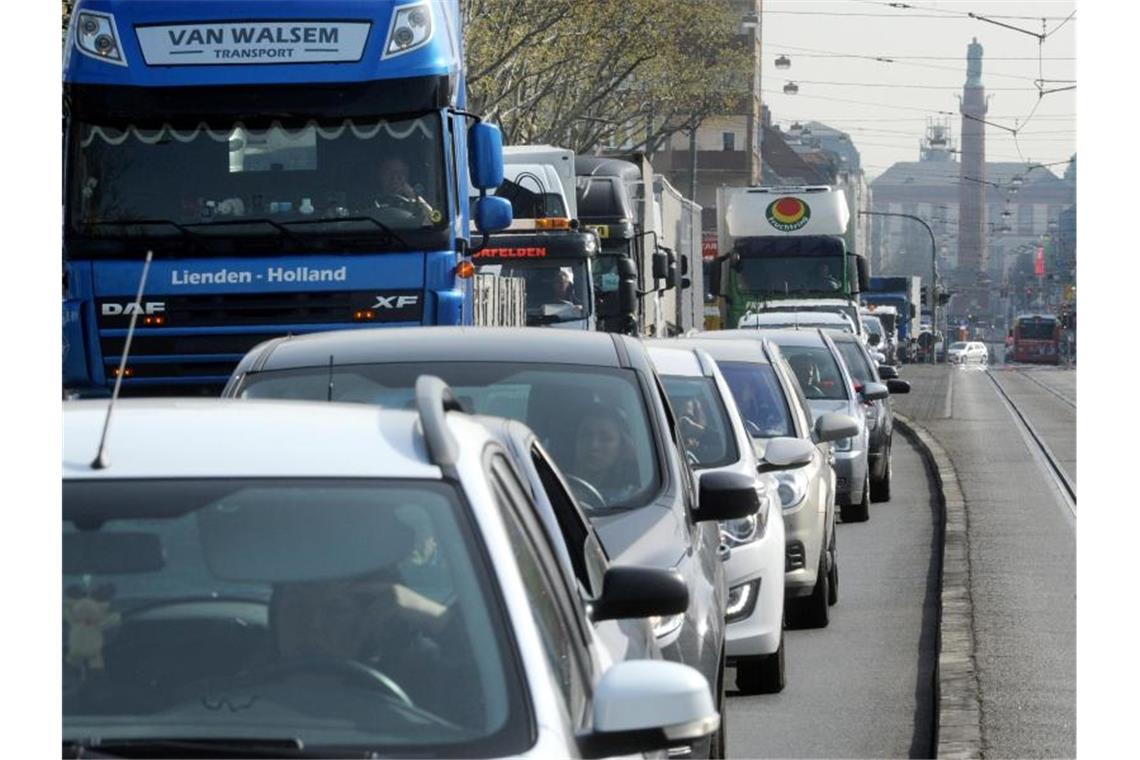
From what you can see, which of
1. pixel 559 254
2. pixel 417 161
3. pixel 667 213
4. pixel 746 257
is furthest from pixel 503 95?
pixel 417 161

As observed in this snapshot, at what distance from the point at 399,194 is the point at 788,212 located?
1093 inches

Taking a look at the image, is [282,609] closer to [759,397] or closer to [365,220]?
[759,397]

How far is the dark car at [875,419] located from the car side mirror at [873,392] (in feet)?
0.36

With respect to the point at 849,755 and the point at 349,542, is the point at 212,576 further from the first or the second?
the point at 849,755

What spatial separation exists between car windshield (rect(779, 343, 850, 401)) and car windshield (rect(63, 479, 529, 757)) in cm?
1591

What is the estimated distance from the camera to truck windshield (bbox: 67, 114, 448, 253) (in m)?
14.6

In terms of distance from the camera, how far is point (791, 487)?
1225 cm

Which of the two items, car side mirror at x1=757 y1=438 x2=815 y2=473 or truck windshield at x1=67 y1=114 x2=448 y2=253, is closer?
car side mirror at x1=757 y1=438 x2=815 y2=473

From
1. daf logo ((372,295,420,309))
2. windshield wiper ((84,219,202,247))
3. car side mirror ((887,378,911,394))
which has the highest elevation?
windshield wiper ((84,219,202,247))

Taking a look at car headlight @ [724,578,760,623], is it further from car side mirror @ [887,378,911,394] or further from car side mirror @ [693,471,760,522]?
car side mirror @ [887,378,911,394]

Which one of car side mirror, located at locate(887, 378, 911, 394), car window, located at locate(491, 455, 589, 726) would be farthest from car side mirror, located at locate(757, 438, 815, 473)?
car side mirror, located at locate(887, 378, 911, 394)

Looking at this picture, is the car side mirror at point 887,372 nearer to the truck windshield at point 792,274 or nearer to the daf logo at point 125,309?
A: the daf logo at point 125,309

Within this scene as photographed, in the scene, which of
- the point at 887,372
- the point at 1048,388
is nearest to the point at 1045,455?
the point at 887,372

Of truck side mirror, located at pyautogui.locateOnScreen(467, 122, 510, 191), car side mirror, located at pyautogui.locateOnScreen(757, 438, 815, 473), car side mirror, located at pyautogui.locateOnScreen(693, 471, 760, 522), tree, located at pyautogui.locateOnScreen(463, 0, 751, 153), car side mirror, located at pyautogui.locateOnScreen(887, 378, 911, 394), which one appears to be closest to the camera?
car side mirror, located at pyautogui.locateOnScreen(693, 471, 760, 522)
